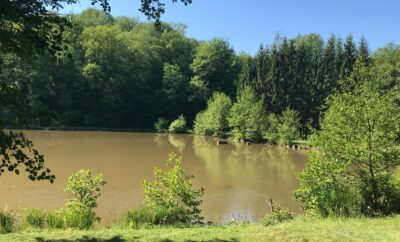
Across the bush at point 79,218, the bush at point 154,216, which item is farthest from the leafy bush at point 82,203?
the bush at point 154,216

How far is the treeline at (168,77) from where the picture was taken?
180 ft

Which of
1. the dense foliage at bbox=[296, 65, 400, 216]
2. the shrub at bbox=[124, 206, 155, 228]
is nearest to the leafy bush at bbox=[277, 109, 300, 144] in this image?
the dense foliage at bbox=[296, 65, 400, 216]

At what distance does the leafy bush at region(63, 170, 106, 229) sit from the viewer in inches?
371

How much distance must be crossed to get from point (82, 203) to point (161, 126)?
49014 millimetres

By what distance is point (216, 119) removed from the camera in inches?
2067

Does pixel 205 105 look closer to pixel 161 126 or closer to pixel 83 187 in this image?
pixel 161 126

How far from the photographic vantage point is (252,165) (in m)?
29.4

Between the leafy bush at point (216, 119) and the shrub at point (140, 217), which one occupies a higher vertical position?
the leafy bush at point (216, 119)

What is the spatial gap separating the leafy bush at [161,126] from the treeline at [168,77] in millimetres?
4150

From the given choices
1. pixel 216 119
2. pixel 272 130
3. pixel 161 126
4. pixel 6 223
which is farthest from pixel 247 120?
A: pixel 6 223

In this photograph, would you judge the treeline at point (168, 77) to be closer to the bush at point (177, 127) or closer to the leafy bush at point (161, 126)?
the leafy bush at point (161, 126)

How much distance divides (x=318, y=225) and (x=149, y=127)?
56.6 meters

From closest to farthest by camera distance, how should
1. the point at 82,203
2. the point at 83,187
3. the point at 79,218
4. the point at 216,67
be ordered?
the point at 79,218 < the point at 82,203 < the point at 83,187 < the point at 216,67

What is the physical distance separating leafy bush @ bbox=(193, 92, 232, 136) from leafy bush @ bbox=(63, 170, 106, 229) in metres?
41.1
